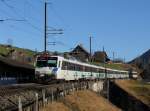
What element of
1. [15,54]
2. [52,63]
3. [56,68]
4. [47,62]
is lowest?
[56,68]

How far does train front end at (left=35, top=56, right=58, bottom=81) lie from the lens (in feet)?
188

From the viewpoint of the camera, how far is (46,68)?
57.8 meters

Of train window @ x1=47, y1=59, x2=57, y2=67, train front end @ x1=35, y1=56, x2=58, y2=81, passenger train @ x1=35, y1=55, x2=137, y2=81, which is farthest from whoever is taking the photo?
train window @ x1=47, y1=59, x2=57, y2=67

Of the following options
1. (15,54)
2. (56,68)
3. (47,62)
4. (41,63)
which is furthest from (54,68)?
(15,54)

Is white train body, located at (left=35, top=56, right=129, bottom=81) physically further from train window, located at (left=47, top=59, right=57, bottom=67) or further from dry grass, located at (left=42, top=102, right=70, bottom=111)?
dry grass, located at (left=42, top=102, right=70, bottom=111)

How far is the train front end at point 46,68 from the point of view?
57250 mm

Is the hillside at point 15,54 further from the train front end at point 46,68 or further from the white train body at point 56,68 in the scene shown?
the train front end at point 46,68

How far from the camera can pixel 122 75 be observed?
159 metres

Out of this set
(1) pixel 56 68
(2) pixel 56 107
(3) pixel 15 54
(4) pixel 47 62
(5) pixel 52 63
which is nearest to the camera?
(2) pixel 56 107

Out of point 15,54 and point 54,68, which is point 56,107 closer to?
point 54,68

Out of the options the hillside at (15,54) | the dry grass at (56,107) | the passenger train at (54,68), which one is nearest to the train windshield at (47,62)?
the passenger train at (54,68)

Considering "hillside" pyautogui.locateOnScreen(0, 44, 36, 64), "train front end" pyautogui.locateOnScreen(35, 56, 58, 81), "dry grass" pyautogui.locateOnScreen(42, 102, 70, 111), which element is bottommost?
"dry grass" pyautogui.locateOnScreen(42, 102, 70, 111)

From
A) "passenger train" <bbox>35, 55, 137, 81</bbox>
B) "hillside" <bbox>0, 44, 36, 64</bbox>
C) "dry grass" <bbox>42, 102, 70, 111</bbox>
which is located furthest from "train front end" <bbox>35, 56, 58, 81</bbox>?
"hillside" <bbox>0, 44, 36, 64</bbox>

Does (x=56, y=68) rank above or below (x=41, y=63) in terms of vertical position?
below
